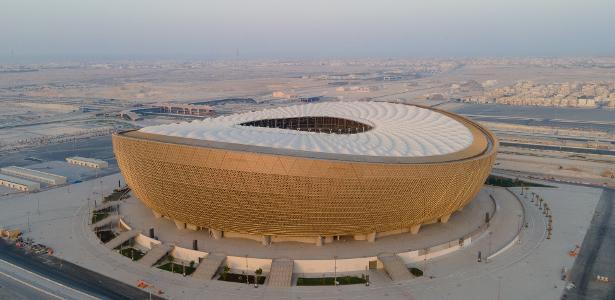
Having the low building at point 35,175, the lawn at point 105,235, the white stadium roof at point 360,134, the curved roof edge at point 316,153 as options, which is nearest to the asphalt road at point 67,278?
the lawn at point 105,235

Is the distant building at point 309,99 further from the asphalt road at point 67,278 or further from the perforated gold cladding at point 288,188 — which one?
the asphalt road at point 67,278

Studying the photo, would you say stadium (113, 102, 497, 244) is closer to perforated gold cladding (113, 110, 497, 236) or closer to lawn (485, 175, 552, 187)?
perforated gold cladding (113, 110, 497, 236)

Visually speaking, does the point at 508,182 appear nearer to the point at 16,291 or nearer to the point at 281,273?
the point at 281,273

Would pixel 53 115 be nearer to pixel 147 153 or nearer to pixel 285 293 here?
pixel 147 153

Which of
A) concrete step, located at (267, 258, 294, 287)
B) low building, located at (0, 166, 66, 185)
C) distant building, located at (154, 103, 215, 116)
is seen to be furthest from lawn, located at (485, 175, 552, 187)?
distant building, located at (154, 103, 215, 116)

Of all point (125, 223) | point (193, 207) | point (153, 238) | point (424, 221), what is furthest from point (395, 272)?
point (125, 223)

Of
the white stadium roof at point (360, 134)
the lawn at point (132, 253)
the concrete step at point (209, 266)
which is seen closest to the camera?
the concrete step at point (209, 266)

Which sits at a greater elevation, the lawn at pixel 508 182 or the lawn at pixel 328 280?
the lawn at pixel 508 182
